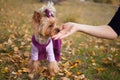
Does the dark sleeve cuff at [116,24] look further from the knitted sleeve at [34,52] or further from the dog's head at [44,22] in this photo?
the knitted sleeve at [34,52]

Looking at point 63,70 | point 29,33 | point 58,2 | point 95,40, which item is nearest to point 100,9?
point 58,2

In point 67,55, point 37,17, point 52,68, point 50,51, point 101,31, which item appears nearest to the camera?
point 101,31

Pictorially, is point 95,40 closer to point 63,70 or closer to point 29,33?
point 29,33

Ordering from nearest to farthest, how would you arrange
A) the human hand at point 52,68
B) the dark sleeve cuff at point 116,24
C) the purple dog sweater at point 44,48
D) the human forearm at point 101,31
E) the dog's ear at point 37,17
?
the human forearm at point 101,31, the dark sleeve cuff at point 116,24, the dog's ear at point 37,17, the purple dog sweater at point 44,48, the human hand at point 52,68

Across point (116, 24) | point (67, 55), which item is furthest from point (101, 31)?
point (67, 55)

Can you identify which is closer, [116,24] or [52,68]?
[116,24]

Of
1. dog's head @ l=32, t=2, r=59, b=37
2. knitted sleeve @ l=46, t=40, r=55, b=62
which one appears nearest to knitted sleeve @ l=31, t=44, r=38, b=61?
knitted sleeve @ l=46, t=40, r=55, b=62

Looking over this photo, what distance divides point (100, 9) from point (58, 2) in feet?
6.48

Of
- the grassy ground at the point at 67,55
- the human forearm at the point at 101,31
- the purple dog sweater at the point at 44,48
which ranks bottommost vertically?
the grassy ground at the point at 67,55

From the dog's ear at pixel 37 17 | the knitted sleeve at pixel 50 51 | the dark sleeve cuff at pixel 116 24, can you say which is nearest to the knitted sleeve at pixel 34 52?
the knitted sleeve at pixel 50 51

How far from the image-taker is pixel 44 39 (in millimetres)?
3750

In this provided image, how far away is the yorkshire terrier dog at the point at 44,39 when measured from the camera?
344 centimetres

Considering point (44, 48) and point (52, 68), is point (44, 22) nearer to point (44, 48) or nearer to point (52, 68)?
point (44, 48)

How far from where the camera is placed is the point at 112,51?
18.2ft
